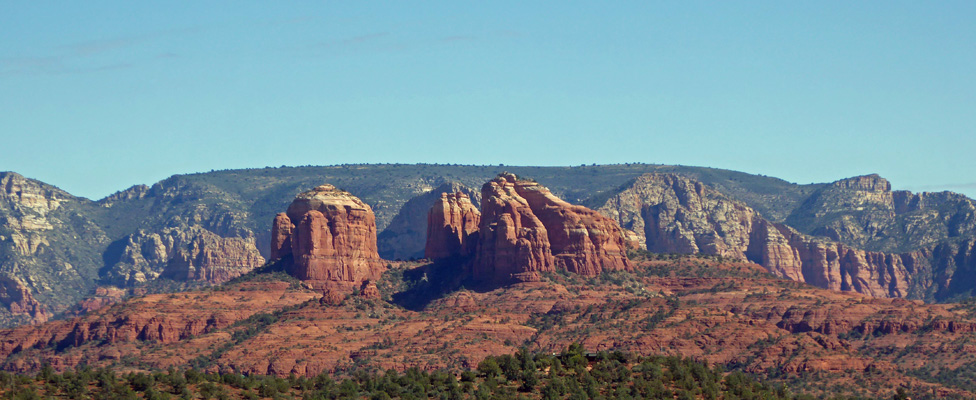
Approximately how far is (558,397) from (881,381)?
76.4m

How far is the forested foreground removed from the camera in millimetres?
122062

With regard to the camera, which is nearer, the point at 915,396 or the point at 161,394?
the point at 161,394

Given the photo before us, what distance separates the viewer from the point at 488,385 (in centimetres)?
12662

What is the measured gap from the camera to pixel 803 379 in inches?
7534

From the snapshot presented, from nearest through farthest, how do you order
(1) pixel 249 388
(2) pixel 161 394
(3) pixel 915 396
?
(2) pixel 161 394
(1) pixel 249 388
(3) pixel 915 396

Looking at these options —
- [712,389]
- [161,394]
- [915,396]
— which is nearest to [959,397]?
[915,396]

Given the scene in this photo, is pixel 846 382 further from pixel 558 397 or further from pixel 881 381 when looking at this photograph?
pixel 558 397

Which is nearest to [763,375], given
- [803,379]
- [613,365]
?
[803,379]

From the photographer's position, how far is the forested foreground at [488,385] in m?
122

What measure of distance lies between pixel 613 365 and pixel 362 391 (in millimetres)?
16975

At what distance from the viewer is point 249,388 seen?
128 meters

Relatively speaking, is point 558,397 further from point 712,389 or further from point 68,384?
point 68,384

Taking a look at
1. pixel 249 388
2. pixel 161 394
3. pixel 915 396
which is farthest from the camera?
pixel 915 396

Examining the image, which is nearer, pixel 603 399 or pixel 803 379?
pixel 603 399
